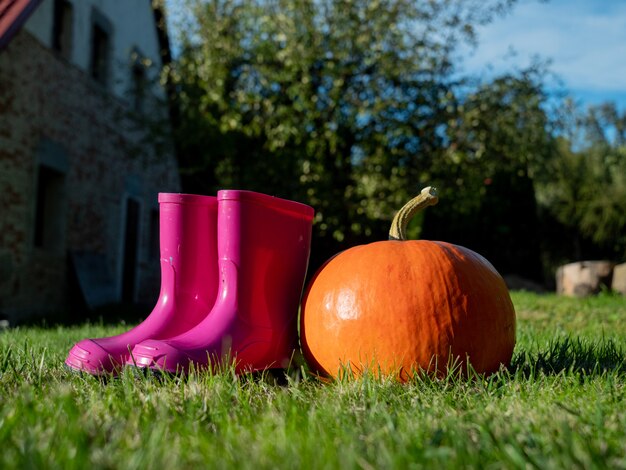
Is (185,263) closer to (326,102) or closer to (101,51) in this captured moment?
(326,102)

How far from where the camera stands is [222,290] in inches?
103

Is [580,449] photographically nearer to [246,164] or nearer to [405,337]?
[405,337]

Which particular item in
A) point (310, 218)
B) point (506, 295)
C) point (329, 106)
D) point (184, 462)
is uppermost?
point (329, 106)

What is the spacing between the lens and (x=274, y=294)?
2684mm

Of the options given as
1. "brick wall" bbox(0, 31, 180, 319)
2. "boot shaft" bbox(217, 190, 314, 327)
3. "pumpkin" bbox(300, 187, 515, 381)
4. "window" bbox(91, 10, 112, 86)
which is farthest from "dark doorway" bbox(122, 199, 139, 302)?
"pumpkin" bbox(300, 187, 515, 381)

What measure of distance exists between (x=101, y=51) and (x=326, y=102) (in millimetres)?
4049

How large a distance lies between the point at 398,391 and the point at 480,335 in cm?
45

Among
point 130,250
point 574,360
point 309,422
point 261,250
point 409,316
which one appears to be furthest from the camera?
point 130,250

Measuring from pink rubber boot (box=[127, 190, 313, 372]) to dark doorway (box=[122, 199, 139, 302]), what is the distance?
31.9ft

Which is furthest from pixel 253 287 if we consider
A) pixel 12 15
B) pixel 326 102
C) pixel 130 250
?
pixel 130 250

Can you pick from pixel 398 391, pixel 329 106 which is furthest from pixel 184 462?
pixel 329 106

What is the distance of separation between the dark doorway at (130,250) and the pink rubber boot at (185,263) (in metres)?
9.54

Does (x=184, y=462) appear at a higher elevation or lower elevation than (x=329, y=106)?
lower

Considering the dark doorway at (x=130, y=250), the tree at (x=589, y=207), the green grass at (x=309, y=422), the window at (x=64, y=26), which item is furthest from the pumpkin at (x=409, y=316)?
the tree at (x=589, y=207)
